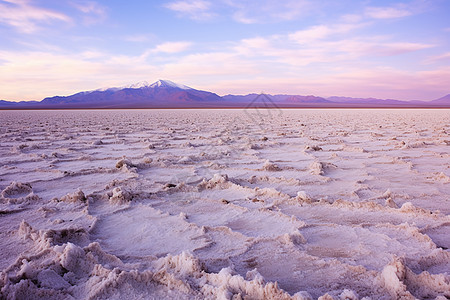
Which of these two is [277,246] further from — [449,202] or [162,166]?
[162,166]

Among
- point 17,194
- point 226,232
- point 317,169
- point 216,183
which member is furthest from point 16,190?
point 317,169

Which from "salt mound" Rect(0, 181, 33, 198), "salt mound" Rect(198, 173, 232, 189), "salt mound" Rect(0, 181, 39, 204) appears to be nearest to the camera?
"salt mound" Rect(0, 181, 39, 204)

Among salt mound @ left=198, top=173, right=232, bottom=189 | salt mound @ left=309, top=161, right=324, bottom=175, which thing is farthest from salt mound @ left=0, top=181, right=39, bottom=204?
salt mound @ left=309, top=161, right=324, bottom=175

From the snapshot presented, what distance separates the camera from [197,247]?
1650mm

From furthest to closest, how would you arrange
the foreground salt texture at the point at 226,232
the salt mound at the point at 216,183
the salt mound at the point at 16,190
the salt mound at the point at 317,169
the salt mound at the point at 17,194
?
1. the salt mound at the point at 317,169
2. the salt mound at the point at 216,183
3. the salt mound at the point at 16,190
4. the salt mound at the point at 17,194
5. the foreground salt texture at the point at 226,232

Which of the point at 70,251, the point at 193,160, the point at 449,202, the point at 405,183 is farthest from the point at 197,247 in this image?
the point at 193,160

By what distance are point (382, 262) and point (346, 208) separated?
2.36 ft

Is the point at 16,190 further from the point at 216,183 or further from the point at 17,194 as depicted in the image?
the point at 216,183

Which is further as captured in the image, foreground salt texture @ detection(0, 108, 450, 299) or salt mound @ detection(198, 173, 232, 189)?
salt mound @ detection(198, 173, 232, 189)

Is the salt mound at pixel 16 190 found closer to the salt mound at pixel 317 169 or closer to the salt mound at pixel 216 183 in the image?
the salt mound at pixel 216 183

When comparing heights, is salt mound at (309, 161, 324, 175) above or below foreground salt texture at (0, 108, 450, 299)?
above

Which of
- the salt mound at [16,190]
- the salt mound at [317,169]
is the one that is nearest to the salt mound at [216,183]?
the salt mound at [317,169]

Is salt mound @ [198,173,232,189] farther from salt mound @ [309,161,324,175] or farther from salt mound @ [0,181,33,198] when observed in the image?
salt mound @ [0,181,33,198]

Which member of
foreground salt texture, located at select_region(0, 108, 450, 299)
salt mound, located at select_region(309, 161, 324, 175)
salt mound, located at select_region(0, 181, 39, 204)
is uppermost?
salt mound, located at select_region(309, 161, 324, 175)
